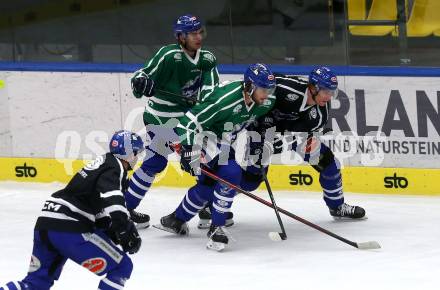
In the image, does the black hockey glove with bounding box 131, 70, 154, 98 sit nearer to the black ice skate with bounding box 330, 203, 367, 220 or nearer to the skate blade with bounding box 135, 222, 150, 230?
the skate blade with bounding box 135, 222, 150, 230

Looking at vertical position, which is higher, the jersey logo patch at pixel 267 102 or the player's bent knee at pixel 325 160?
the jersey logo patch at pixel 267 102

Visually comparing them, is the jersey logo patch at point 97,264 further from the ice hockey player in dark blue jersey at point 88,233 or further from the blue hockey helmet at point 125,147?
the blue hockey helmet at point 125,147

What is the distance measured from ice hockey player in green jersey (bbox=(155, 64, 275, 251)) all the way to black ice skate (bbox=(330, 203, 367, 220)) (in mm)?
898

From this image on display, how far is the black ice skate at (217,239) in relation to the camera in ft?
23.4

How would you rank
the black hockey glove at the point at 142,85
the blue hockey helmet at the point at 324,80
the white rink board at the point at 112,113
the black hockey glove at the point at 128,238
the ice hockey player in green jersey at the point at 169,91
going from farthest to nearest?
the white rink board at the point at 112,113
the ice hockey player in green jersey at the point at 169,91
the black hockey glove at the point at 142,85
the blue hockey helmet at the point at 324,80
the black hockey glove at the point at 128,238

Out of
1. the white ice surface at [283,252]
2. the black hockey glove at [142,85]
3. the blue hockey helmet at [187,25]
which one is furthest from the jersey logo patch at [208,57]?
the white ice surface at [283,252]

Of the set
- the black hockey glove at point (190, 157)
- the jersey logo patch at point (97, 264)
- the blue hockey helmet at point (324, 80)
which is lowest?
the jersey logo patch at point (97, 264)

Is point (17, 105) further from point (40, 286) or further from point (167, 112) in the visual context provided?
point (40, 286)

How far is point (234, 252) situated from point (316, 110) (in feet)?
3.08

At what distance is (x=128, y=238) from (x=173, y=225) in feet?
6.21

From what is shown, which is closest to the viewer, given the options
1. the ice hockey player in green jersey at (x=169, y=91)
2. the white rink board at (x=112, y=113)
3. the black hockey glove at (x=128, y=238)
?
the black hockey glove at (x=128, y=238)

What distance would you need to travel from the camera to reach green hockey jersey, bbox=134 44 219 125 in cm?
768

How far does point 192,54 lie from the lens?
305 inches

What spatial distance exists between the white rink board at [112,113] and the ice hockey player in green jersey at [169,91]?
100cm
